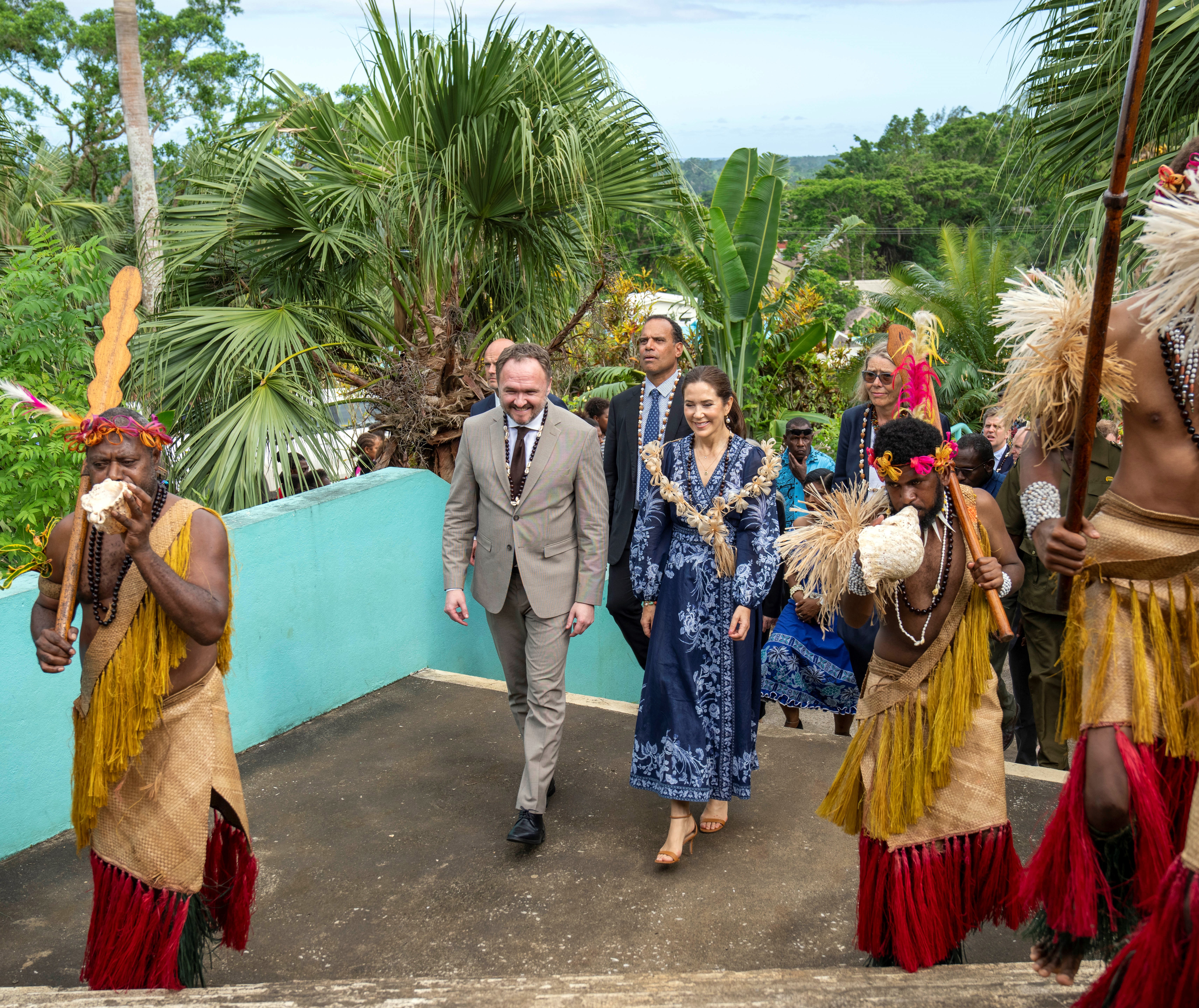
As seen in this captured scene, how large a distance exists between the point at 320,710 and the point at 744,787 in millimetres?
2674

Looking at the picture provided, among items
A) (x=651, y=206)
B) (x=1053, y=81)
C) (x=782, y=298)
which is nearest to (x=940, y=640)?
(x=1053, y=81)

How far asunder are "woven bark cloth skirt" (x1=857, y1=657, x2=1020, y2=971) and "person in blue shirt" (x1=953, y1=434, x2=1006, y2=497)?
2.42 metres

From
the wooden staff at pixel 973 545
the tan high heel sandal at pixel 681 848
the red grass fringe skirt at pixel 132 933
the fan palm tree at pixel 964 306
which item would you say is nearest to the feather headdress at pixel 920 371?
the wooden staff at pixel 973 545


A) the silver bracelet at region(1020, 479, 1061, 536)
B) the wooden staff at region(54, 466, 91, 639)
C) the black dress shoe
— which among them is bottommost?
the black dress shoe

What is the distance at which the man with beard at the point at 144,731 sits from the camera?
3.15 m

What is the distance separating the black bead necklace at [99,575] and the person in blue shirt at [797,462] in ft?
13.6

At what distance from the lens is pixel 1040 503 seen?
113 inches

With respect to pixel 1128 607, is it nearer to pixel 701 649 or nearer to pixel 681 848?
pixel 701 649

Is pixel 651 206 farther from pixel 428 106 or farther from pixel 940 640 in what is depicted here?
pixel 940 640

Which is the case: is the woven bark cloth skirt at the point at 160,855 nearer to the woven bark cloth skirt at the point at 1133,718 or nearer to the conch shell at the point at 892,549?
the conch shell at the point at 892,549

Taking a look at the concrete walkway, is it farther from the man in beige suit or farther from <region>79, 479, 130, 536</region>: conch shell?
→ <region>79, 479, 130, 536</region>: conch shell

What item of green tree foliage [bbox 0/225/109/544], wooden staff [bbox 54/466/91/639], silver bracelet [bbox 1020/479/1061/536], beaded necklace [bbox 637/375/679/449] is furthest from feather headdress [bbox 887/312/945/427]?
green tree foliage [bbox 0/225/109/544]

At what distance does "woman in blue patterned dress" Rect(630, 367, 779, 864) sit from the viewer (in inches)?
172

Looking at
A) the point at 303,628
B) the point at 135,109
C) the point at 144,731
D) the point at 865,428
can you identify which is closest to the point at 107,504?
the point at 144,731
